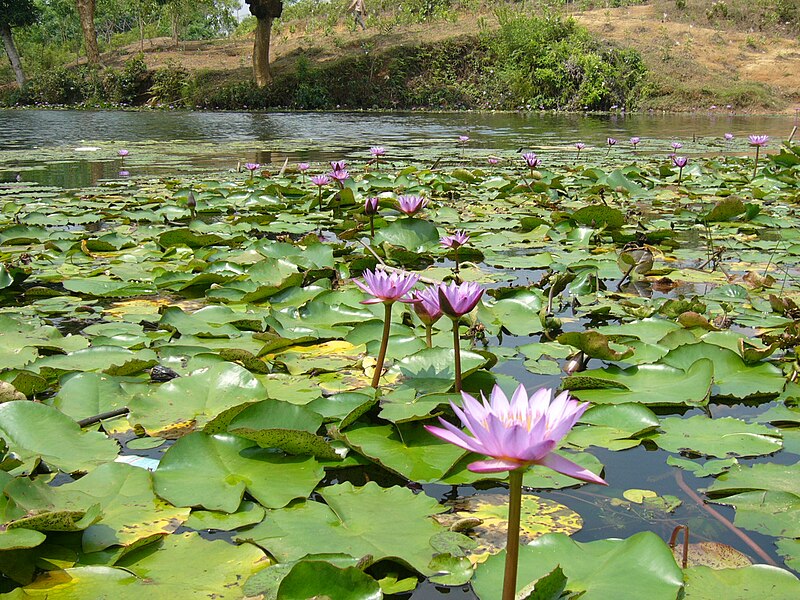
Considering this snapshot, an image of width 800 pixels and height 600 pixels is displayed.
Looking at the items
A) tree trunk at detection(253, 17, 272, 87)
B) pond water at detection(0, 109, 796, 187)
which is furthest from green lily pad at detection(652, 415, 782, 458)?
tree trunk at detection(253, 17, 272, 87)

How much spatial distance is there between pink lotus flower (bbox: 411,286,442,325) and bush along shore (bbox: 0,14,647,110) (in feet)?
50.7

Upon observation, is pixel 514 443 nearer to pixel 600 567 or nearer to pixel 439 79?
pixel 600 567

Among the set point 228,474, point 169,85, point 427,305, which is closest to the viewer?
point 228,474

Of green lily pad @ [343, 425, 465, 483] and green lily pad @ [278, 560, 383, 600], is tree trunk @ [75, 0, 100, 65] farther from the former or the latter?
green lily pad @ [278, 560, 383, 600]

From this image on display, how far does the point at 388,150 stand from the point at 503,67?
11.6 meters

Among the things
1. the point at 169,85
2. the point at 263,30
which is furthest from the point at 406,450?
the point at 169,85

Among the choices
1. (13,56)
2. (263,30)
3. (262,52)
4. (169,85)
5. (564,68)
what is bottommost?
(169,85)

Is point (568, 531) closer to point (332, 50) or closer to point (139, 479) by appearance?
point (139, 479)

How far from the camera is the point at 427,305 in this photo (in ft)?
4.13

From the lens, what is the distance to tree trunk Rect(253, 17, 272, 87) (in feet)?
52.5

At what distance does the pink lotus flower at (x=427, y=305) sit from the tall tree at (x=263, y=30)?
16.0 metres

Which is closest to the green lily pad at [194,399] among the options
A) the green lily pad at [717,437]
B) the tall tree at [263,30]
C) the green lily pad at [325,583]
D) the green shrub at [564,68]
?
the green lily pad at [325,583]

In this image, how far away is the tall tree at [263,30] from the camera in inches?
617

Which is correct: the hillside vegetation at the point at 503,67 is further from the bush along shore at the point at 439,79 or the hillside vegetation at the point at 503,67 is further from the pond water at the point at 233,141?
the pond water at the point at 233,141
